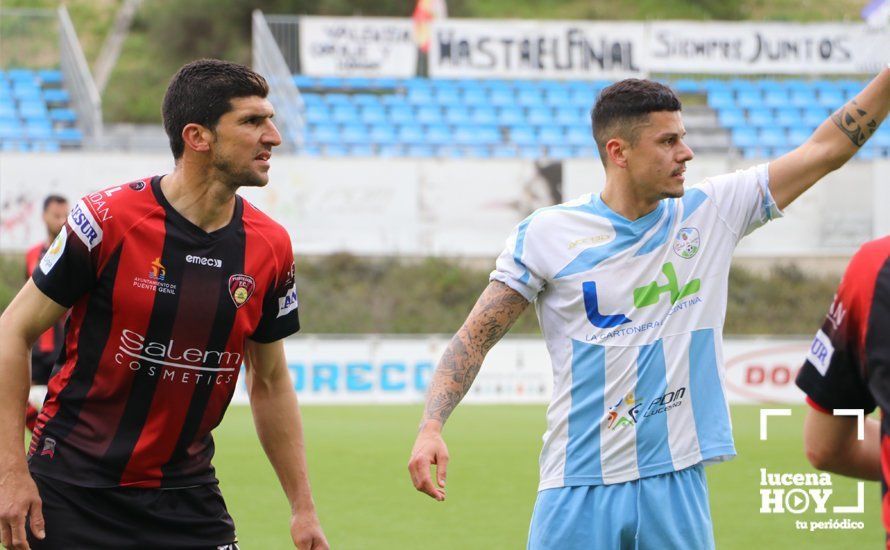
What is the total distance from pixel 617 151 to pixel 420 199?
65.0 ft

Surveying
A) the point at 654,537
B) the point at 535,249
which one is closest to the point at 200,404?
the point at 535,249

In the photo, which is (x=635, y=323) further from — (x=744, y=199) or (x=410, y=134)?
(x=410, y=134)

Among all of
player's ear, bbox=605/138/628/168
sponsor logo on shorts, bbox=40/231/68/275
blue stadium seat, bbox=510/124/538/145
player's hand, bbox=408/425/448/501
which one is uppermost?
blue stadium seat, bbox=510/124/538/145

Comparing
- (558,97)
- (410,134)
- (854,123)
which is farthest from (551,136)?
(854,123)

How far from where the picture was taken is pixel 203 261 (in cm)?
380

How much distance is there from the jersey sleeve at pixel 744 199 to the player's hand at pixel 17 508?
7.72 feet

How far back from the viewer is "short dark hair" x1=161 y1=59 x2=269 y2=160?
3871 mm

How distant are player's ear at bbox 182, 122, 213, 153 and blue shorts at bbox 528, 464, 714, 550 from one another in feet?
5.21

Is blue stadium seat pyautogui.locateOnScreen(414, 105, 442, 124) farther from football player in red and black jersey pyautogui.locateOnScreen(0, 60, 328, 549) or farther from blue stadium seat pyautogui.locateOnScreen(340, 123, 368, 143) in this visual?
football player in red and black jersey pyautogui.locateOnScreen(0, 60, 328, 549)

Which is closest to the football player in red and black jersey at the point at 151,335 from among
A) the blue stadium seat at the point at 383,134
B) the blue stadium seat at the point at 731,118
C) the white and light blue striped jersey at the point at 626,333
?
the white and light blue striped jersey at the point at 626,333

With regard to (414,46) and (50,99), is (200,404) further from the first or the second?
(50,99)

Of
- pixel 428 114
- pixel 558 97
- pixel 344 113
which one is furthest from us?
pixel 558 97

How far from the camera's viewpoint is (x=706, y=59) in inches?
1107

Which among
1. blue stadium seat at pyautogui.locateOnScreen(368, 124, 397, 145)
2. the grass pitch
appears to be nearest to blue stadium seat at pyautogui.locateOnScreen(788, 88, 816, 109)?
blue stadium seat at pyautogui.locateOnScreen(368, 124, 397, 145)
